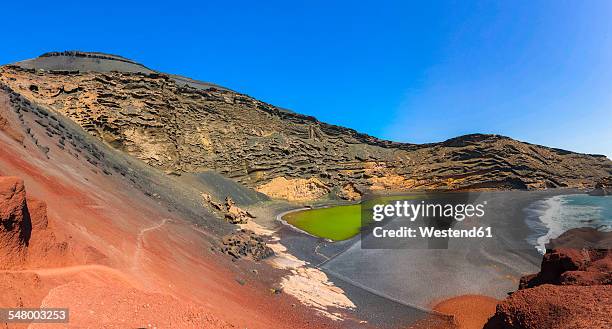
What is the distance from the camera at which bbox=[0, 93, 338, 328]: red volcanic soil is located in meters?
6.50

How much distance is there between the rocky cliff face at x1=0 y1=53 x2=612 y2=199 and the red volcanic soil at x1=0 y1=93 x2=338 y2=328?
25.4m

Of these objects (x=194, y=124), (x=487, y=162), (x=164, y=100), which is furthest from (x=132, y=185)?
(x=487, y=162)

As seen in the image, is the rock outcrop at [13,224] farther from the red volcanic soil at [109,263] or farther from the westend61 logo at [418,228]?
the westend61 logo at [418,228]

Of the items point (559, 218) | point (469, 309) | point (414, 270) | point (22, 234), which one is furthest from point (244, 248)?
point (559, 218)

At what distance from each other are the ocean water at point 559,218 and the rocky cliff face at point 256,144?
19.6m

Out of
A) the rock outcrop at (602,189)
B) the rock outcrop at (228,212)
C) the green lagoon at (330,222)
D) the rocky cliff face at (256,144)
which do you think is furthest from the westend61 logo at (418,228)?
the rock outcrop at (602,189)

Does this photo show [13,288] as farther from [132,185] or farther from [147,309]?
[132,185]

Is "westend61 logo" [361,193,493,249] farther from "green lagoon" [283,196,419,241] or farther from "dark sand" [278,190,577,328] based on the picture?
"green lagoon" [283,196,419,241]

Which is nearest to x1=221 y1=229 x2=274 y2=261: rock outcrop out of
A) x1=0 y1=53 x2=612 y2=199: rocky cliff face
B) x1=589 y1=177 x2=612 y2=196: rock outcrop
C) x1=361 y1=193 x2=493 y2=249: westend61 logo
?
x1=361 y1=193 x2=493 y2=249: westend61 logo

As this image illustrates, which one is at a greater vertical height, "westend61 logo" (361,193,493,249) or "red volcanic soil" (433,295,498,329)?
"westend61 logo" (361,193,493,249)

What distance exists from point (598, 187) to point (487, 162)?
29.5 metres

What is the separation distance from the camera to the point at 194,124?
55594 mm

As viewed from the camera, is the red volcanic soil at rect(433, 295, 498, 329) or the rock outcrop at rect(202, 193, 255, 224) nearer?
the red volcanic soil at rect(433, 295, 498, 329)

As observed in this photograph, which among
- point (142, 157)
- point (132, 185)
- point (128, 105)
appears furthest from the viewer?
point (128, 105)
